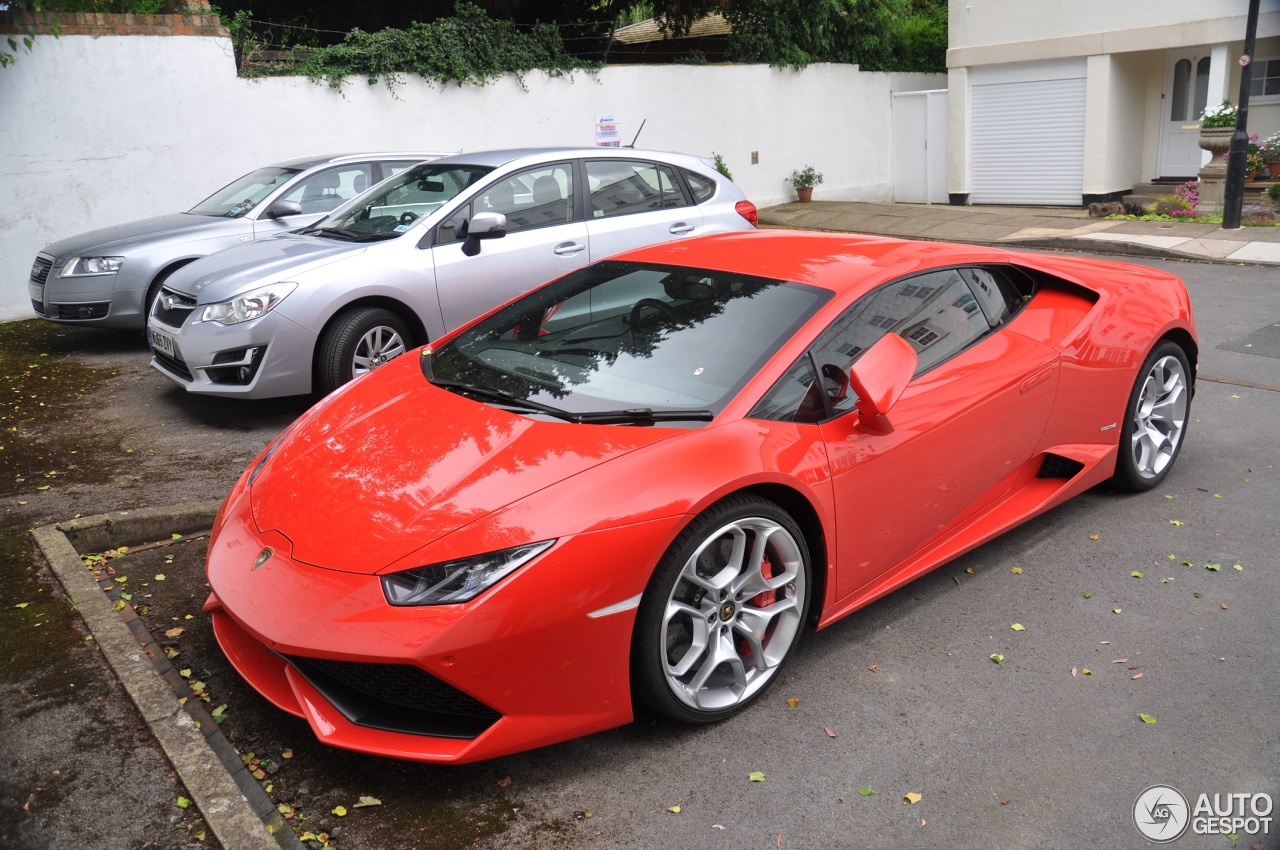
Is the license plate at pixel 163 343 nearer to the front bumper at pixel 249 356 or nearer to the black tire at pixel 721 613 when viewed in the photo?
the front bumper at pixel 249 356

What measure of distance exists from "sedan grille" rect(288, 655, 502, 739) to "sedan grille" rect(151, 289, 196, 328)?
4571 millimetres

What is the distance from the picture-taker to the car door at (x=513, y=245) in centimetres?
719

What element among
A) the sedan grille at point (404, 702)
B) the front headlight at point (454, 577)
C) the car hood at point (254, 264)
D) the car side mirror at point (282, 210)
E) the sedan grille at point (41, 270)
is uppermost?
the car side mirror at point (282, 210)

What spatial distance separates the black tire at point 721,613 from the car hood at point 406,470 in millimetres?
364

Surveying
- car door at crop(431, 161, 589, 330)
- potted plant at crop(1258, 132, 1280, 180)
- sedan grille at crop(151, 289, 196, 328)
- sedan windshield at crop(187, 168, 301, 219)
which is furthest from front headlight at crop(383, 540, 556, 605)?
potted plant at crop(1258, 132, 1280, 180)

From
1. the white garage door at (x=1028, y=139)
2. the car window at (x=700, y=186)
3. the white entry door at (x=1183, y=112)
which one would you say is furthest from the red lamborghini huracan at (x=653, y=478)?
the white entry door at (x=1183, y=112)

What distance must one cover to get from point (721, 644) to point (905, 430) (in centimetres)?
106

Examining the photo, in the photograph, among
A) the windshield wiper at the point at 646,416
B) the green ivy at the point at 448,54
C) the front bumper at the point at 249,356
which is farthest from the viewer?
the green ivy at the point at 448,54

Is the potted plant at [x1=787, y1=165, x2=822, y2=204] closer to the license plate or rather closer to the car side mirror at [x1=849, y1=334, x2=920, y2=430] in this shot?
the license plate

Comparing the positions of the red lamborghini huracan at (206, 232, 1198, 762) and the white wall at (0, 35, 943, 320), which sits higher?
the white wall at (0, 35, 943, 320)

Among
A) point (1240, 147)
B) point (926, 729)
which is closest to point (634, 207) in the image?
point (926, 729)

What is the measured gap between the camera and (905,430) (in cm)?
375

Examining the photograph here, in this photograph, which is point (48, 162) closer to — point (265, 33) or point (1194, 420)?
point (265, 33)

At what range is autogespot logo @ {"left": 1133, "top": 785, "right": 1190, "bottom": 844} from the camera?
2818 mm
